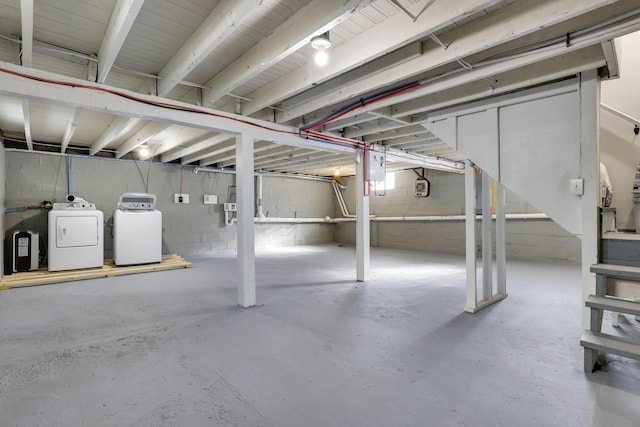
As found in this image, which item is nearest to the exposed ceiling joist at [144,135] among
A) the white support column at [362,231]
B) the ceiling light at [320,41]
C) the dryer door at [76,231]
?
the dryer door at [76,231]

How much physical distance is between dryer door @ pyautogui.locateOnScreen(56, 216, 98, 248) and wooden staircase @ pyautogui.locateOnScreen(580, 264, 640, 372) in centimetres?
570

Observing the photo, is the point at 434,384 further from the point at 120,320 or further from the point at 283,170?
the point at 283,170

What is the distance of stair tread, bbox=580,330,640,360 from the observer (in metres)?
1.61

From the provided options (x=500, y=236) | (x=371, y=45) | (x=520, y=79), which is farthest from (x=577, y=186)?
(x=371, y=45)

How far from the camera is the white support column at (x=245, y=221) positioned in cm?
306

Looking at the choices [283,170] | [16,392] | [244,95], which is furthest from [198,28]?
[283,170]

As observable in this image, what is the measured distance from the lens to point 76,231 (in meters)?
4.50

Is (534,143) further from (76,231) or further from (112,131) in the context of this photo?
(76,231)

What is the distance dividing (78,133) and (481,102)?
5.47 meters

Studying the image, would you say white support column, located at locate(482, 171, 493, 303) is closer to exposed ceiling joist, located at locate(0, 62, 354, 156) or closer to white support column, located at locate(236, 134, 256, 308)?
exposed ceiling joist, located at locate(0, 62, 354, 156)

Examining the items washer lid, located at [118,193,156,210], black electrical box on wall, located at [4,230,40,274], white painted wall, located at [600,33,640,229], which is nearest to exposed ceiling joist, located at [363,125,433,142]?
white painted wall, located at [600,33,640,229]

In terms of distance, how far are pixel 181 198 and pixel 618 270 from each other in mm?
6783

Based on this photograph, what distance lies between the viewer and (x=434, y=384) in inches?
65.7

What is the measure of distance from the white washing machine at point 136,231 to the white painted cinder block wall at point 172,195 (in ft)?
3.34
